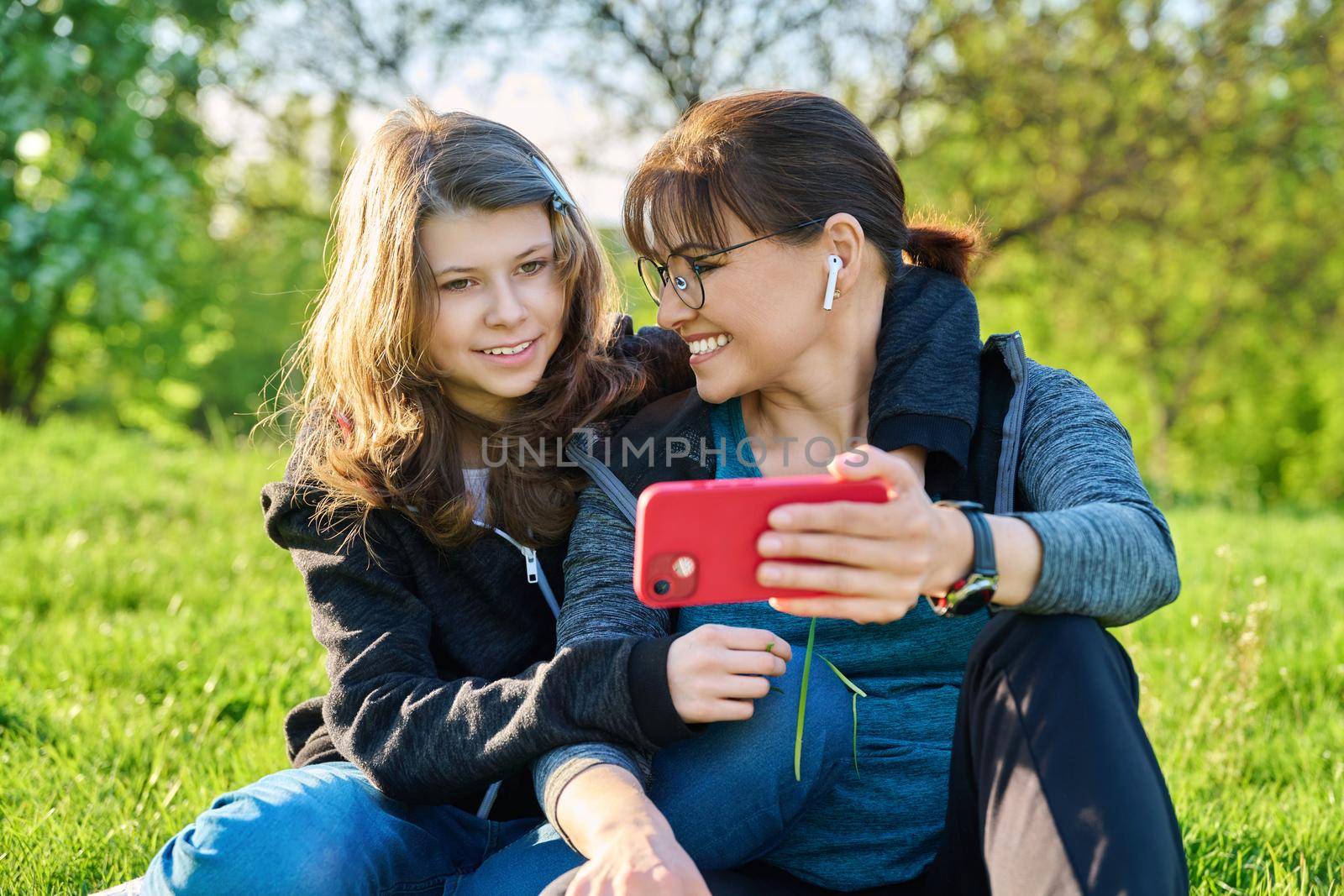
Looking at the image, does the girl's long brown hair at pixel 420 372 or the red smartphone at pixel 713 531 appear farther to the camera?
the girl's long brown hair at pixel 420 372

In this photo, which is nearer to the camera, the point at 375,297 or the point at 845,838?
the point at 845,838

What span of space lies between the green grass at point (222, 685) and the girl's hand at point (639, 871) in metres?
1.20

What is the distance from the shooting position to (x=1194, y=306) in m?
21.5

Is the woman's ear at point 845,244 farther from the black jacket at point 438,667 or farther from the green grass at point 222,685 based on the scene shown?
the green grass at point 222,685

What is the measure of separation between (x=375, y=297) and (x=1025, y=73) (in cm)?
1091

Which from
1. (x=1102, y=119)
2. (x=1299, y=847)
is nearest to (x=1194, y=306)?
(x=1102, y=119)

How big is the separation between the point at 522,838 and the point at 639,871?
501 mm

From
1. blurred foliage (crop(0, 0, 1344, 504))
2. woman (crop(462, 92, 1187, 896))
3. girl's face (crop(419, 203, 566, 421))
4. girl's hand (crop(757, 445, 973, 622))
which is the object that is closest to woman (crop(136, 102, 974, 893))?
girl's face (crop(419, 203, 566, 421))

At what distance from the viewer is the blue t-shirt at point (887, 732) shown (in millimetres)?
2068

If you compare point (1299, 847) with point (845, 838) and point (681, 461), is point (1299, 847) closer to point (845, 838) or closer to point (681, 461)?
point (845, 838)

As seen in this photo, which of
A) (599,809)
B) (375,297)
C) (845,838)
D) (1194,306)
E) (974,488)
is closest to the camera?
(599,809)

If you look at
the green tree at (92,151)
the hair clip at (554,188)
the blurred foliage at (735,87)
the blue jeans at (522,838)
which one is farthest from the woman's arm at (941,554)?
the green tree at (92,151)

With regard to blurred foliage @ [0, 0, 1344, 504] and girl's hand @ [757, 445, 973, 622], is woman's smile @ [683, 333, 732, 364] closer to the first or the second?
girl's hand @ [757, 445, 973, 622]

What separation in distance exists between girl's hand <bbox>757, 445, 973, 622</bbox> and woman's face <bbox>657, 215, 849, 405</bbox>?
729 mm
